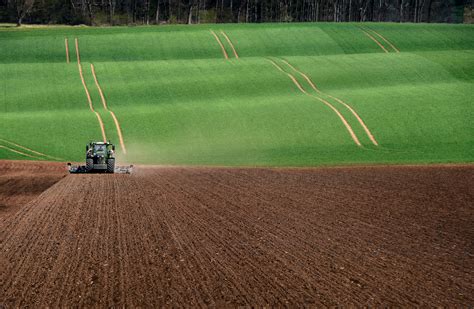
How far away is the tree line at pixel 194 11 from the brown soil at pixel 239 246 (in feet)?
319

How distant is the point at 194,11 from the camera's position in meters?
153

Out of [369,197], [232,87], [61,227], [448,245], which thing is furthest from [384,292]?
[232,87]

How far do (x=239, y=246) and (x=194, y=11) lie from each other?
138m

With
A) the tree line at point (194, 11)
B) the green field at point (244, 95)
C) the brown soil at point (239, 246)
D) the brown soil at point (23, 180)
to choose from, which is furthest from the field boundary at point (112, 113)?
the tree line at point (194, 11)

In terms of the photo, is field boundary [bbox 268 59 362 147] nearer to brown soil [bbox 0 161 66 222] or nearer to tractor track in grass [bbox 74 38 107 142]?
tractor track in grass [bbox 74 38 107 142]

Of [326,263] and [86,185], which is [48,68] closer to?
[86,185]

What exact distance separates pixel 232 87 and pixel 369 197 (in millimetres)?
37878

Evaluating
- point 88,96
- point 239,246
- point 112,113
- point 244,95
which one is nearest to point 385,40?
point 244,95

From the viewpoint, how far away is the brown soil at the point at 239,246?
15.0 m

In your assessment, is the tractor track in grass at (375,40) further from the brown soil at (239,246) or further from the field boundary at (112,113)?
the brown soil at (239,246)

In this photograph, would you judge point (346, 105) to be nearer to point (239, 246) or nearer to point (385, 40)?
point (385, 40)

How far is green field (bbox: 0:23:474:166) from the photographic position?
47656 millimetres

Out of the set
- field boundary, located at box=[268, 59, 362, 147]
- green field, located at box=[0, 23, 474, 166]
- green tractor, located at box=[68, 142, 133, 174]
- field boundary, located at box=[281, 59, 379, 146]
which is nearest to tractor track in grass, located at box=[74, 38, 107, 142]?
green field, located at box=[0, 23, 474, 166]

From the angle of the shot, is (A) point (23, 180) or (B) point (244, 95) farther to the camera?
(B) point (244, 95)
